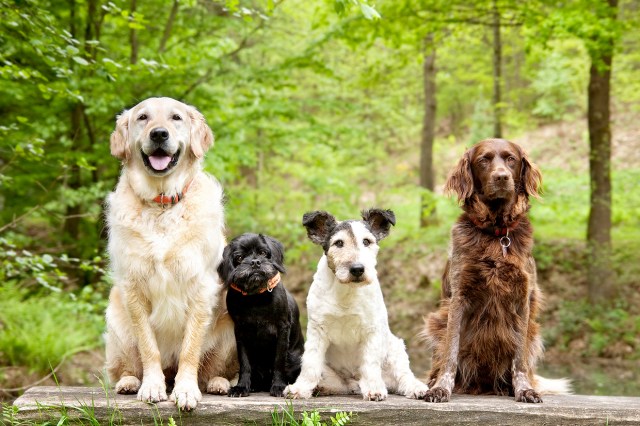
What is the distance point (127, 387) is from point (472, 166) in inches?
115

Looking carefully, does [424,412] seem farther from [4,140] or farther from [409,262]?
[409,262]

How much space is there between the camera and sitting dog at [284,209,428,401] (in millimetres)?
3953

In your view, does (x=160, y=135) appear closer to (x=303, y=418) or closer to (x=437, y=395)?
(x=303, y=418)

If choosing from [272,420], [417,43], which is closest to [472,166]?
[272,420]

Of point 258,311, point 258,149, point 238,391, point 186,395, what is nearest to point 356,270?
point 258,311

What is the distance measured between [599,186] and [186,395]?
1079cm

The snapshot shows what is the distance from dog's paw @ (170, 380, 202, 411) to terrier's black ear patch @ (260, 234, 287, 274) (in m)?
0.95

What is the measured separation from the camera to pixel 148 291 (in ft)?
13.2

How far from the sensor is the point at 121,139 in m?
4.13

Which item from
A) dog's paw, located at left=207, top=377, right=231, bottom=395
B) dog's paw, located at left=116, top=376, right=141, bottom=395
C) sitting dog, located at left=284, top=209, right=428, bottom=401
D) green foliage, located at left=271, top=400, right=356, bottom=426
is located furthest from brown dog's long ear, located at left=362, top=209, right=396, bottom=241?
dog's paw, located at left=116, top=376, right=141, bottom=395

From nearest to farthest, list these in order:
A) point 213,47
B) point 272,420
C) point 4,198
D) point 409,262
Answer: point 272,420 < point 213,47 < point 4,198 < point 409,262

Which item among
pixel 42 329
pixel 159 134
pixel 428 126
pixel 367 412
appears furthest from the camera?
pixel 428 126

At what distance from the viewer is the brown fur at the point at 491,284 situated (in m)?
4.19

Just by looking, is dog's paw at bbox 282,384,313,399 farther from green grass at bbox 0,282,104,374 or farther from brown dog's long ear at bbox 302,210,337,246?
green grass at bbox 0,282,104,374
